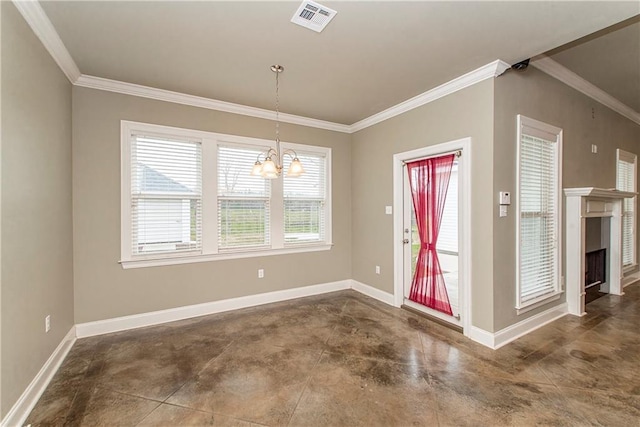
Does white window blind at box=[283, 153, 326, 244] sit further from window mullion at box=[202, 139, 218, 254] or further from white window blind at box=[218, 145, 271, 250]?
window mullion at box=[202, 139, 218, 254]

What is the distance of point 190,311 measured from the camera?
11.9 ft

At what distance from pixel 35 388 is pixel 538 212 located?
199 inches

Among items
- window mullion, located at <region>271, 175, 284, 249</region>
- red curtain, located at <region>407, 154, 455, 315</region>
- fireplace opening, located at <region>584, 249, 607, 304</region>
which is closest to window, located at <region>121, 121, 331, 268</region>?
window mullion, located at <region>271, 175, 284, 249</region>

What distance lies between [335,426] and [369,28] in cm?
293

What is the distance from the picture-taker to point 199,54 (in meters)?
2.62

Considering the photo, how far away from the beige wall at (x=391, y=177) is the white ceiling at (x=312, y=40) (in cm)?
39

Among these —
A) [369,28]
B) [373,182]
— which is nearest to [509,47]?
[369,28]

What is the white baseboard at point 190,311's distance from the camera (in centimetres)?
315

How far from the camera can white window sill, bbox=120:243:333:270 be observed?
11.0 feet

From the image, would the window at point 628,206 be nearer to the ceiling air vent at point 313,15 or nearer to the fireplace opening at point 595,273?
the fireplace opening at point 595,273

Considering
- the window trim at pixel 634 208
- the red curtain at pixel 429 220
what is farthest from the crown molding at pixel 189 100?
the window trim at pixel 634 208

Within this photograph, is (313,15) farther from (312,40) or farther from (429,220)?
(429,220)

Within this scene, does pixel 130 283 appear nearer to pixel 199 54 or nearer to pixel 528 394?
pixel 199 54

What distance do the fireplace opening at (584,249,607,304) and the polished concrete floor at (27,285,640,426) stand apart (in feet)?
3.10
